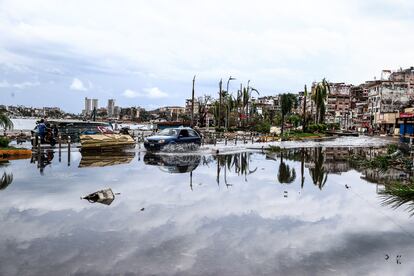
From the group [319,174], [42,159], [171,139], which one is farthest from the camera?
[171,139]

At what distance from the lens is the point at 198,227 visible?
8.88m

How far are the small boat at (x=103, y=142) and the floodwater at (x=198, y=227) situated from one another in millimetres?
11326

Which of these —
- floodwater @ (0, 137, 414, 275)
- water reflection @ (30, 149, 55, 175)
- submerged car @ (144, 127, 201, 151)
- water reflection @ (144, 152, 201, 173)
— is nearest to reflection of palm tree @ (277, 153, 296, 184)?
floodwater @ (0, 137, 414, 275)

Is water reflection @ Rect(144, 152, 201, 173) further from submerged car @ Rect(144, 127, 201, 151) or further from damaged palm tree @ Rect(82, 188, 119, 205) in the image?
damaged palm tree @ Rect(82, 188, 119, 205)

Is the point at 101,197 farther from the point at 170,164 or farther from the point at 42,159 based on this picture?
the point at 42,159

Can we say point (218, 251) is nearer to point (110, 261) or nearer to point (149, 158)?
point (110, 261)

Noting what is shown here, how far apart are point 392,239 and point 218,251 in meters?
3.79

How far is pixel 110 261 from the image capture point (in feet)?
21.7

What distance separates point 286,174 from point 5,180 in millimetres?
11512

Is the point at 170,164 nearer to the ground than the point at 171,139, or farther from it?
nearer to the ground

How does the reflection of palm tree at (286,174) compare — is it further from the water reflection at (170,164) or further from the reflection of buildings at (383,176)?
the water reflection at (170,164)

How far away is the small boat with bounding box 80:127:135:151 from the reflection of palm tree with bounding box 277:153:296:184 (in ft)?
42.4

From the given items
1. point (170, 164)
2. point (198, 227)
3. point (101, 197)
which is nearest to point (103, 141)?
point (170, 164)

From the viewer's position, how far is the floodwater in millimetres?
6602
